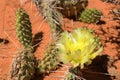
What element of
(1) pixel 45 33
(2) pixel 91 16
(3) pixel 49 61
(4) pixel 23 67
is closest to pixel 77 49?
(4) pixel 23 67

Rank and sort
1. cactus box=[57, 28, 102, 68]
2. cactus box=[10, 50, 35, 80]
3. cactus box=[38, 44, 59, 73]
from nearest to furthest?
cactus box=[57, 28, 102, 68]
cactus box=[10, 50, 35, 80]
cactus box=[38, 44, 59, 73]

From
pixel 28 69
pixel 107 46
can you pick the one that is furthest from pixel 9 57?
pixel 107 46

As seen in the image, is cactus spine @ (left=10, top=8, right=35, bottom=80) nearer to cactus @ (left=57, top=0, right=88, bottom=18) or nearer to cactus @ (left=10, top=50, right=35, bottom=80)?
cactus @ (left=10, top=50, right=35, bottom=80)

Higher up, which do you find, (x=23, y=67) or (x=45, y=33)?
(x=45, y=33)

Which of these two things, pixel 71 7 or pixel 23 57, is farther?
pixel 71 7

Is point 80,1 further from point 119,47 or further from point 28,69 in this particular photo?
point 28,69

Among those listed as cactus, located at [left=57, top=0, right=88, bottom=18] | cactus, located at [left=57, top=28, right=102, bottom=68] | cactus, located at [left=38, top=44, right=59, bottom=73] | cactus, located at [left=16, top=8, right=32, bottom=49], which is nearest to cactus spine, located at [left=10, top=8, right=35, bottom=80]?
cactus, located at [left=16, top=8, right=32, bottom=49]

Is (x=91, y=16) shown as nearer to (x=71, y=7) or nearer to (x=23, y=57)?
(x=71, y=7)

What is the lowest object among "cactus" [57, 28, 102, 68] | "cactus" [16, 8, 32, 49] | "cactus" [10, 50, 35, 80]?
"cactus" [10, 50, 35, 80]
